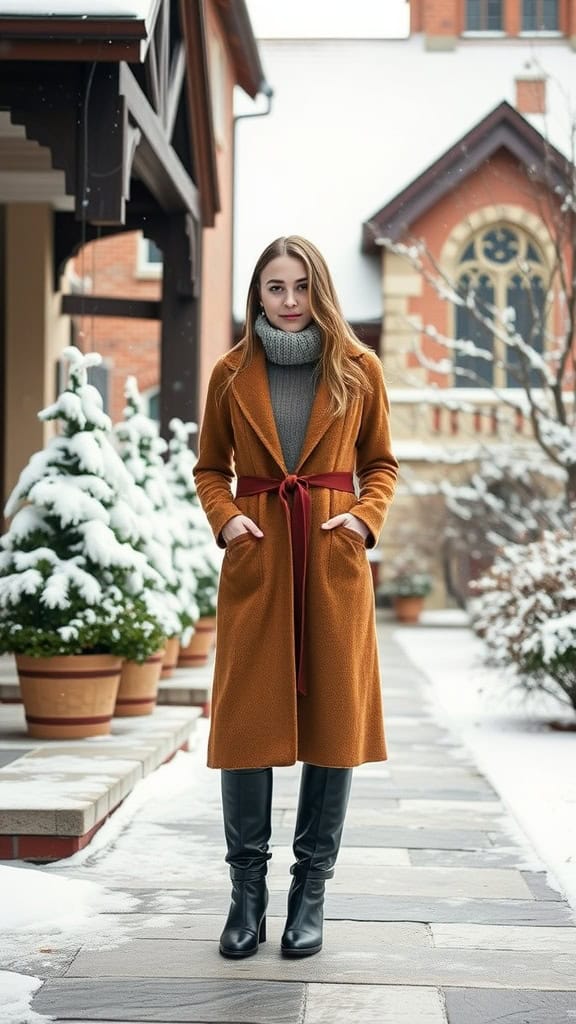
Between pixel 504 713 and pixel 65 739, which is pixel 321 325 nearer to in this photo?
pixel 65 739

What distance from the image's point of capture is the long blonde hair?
3.97 metres

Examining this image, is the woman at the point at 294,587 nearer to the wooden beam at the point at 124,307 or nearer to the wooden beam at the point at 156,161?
the wooden beam at the point at 156,161

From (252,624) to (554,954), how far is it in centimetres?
118

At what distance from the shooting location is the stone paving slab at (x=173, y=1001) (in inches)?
133

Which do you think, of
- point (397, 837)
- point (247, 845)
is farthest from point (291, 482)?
point (397, 837)

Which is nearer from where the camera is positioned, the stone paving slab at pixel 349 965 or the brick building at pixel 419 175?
the stone paving slab at pixel 349 965

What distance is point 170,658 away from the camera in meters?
8.73

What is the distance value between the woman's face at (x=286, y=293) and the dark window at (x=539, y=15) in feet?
77.3

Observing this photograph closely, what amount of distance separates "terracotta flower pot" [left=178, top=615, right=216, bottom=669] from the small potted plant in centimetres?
1121

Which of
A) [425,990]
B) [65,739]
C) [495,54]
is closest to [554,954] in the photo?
[425,990]

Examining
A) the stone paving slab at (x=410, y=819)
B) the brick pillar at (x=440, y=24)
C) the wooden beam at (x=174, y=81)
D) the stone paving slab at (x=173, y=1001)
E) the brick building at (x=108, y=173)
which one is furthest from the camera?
the brick pillar at (x=440, y=24)

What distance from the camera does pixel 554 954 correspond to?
13.0 feet

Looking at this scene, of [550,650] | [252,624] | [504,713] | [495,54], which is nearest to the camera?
[252,624]

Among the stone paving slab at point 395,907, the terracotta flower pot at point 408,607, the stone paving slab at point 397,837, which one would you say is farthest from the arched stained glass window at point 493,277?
the stone paving slab at point 395,907
